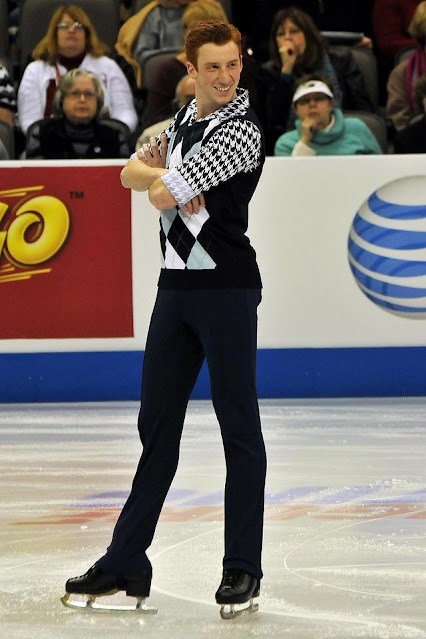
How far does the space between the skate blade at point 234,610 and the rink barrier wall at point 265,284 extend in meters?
4.56

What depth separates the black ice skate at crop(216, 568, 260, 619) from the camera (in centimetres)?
354

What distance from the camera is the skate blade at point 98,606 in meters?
3.64

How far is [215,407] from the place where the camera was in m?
3.60

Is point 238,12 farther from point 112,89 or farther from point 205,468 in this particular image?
point 205,468

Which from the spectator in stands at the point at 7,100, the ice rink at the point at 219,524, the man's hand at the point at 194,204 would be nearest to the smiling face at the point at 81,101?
the spectator in stands at the point at 7,100

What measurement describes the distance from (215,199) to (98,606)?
1.08m

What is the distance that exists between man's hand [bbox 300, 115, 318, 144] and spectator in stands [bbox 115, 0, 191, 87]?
160 cm

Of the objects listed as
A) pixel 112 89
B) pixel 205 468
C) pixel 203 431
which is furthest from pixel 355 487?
pixel 112 89

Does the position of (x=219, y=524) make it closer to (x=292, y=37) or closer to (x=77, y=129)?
(x=77, y=129)

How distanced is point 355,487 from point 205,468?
2.31 feet

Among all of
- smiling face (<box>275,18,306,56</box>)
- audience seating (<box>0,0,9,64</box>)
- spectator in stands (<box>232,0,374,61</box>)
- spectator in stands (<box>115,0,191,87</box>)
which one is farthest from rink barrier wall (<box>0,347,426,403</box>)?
spectator in stands (<box>232,0,374,61</box>)

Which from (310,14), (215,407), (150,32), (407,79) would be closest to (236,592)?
(215,407)

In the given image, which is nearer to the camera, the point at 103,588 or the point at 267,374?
the point at 103,588

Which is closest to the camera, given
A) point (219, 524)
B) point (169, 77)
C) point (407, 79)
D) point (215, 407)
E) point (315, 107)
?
point (215, 407)
